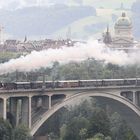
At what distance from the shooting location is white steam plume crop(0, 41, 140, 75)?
8262cm

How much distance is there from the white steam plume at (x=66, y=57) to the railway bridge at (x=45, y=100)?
3416 millimetres

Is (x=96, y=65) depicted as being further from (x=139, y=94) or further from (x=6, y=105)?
(x=6, y=105)

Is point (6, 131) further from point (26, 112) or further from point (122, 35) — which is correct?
point (122, 35)

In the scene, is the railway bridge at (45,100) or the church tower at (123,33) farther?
the church tower at (123,33)

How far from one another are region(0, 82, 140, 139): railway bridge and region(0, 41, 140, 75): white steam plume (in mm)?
3416

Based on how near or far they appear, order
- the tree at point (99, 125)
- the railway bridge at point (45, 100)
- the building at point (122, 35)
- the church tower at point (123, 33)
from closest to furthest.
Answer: the railway bridge at point (45, 100) → the tree at point (99, 125) → the building at point (122, 35) → the church tower at point (123, 33)

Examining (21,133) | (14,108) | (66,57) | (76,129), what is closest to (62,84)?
(14,108)

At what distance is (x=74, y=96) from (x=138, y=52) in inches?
1166

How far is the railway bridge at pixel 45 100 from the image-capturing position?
246ft

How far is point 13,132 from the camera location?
7381cm

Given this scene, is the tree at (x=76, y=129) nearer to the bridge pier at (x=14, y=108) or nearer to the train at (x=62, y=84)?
the train at (x=62, y=84)

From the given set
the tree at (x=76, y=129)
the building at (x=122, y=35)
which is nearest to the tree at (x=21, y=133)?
the tree at (x=76, y=129)

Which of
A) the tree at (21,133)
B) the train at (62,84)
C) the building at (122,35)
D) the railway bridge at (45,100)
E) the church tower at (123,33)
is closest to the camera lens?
the tree at (21,133)

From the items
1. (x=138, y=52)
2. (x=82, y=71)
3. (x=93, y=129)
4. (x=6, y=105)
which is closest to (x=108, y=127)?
(x=93, y=129)
